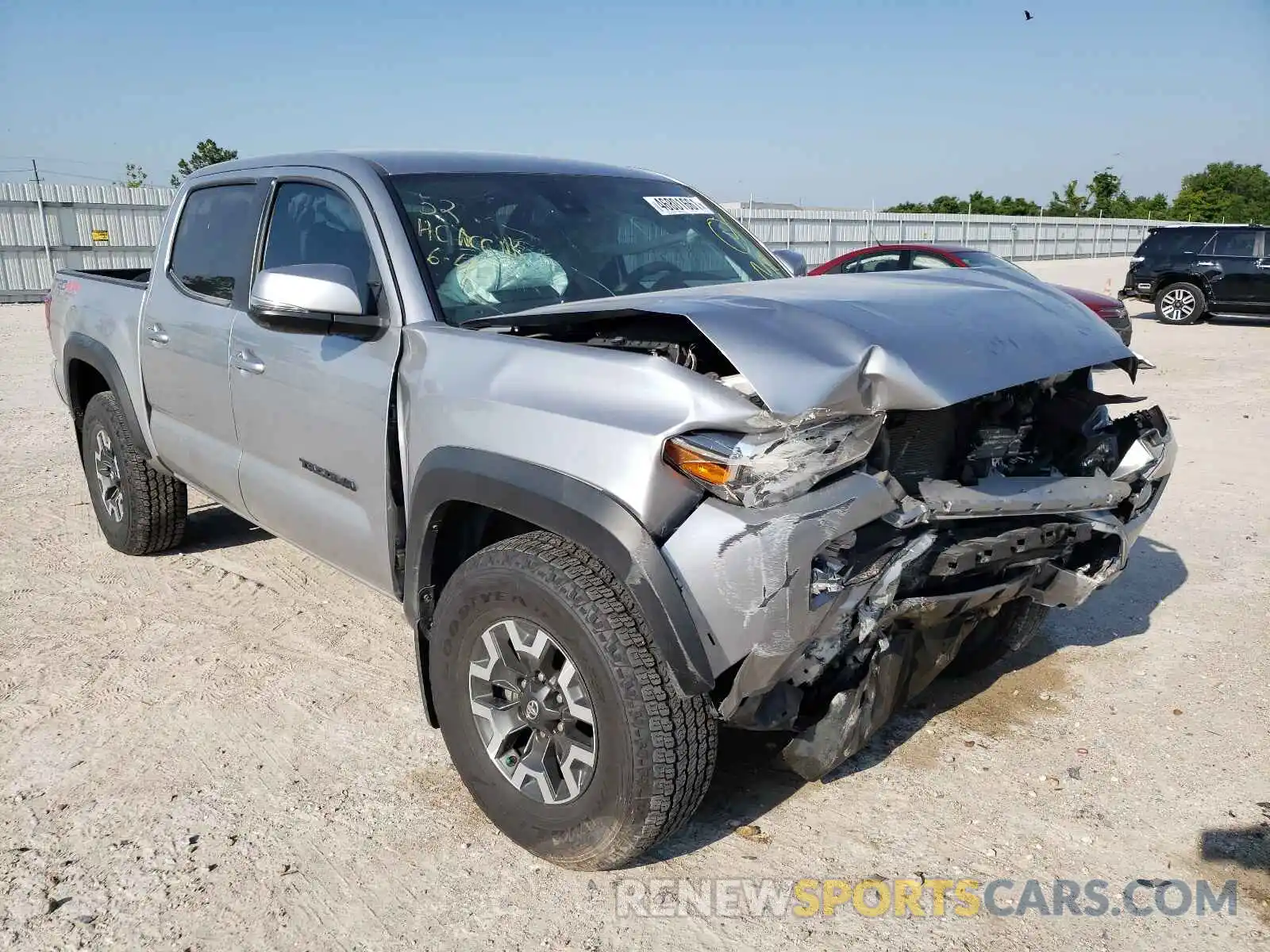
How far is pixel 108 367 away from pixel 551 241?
106 inches

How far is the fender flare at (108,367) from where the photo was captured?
484 cm

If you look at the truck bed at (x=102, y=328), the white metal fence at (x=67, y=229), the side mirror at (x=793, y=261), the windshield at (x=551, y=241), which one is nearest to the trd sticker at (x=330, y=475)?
the windshield at (x=551, y=241)

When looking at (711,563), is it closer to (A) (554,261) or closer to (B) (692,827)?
(B) (692,827)

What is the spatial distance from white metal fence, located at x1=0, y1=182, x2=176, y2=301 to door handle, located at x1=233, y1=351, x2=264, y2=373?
18471 millimetres

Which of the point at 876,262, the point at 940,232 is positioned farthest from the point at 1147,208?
the point at 876,262

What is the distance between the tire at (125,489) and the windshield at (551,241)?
2.43 meters

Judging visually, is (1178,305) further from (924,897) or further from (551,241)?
(924,897)

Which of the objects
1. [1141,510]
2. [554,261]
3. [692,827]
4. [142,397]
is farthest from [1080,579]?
[142,397]

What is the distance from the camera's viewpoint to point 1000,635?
368 centimetres

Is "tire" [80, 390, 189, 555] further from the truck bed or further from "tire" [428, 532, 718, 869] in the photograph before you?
"tire" [428, 532, 718, 869]

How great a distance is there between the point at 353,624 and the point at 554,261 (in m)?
1.98

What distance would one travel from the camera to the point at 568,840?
8.74ft

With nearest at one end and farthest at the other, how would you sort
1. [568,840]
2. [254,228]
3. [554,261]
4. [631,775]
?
[631,775] < [568,840] < [554,261] < [254,228]

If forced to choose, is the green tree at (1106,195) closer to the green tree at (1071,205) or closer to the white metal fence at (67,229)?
the green tree at (1071,205)
